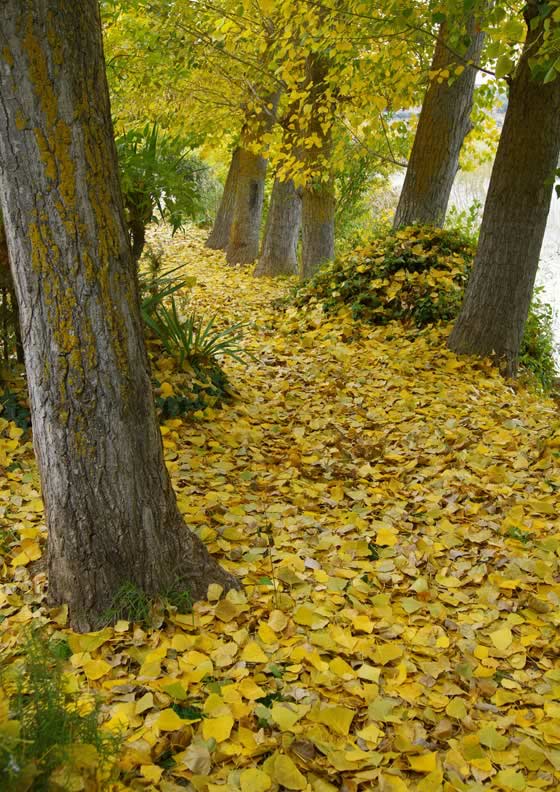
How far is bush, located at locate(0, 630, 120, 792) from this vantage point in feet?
4.53

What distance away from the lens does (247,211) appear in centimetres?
1129

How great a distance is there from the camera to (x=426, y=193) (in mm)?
7543

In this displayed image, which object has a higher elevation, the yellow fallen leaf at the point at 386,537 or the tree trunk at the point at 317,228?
the tree trunk at the point at 317,228

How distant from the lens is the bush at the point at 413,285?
6656 millimetres

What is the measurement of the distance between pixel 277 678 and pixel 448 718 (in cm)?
58

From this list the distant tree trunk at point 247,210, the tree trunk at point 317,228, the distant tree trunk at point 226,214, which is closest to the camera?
the tree trunk at point 317,228

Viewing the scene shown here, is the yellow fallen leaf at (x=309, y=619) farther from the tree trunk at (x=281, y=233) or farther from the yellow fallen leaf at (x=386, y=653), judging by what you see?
the tree trunk at (x=281, y=233)

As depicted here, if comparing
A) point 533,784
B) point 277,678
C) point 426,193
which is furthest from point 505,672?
point 426,193

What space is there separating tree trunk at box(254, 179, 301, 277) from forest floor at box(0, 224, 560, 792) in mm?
5305

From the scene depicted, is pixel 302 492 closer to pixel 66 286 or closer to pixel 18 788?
pixel 66 286

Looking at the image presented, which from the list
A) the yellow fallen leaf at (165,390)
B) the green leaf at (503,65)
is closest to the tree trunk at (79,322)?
the yellow fallen leaf at (165,390)

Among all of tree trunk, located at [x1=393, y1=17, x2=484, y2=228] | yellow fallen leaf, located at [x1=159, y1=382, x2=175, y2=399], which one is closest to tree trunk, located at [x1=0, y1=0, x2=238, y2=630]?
yellow fallen leaf, located at [x1=159, y1=382, x2=175, y2=399]

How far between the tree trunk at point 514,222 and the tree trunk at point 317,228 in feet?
11.7

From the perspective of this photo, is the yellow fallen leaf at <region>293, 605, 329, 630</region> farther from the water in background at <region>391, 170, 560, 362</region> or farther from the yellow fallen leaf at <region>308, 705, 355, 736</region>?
the water in background at <region>391, 170, 560, 362</region>
